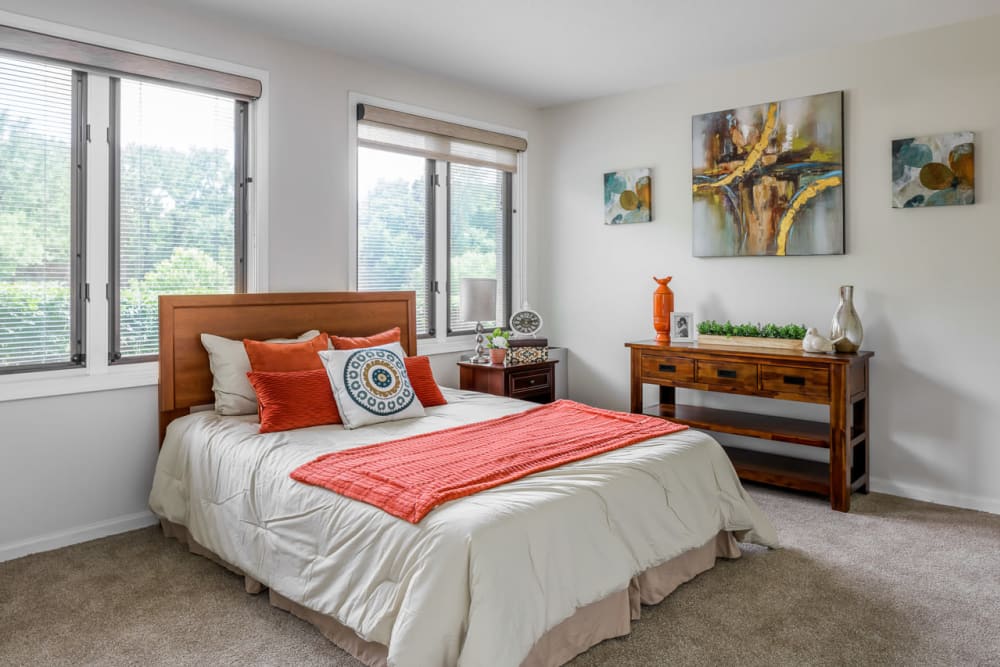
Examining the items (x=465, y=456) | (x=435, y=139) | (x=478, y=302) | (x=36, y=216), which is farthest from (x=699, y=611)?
(x=435, y=139)

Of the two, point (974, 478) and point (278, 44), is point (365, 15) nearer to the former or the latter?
point (278, 44)

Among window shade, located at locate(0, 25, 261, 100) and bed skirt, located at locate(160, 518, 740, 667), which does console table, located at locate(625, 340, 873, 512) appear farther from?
window shade, located at locate(0, 25, 261, 100)

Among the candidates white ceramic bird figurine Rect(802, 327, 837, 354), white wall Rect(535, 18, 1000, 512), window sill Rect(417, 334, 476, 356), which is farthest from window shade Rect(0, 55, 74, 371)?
white ceramic bird figurine Rect(802, 327, 837, 354)

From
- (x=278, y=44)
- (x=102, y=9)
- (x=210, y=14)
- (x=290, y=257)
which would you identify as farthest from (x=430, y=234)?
(x=102, y=9)

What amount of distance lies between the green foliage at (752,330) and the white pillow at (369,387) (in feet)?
6.52

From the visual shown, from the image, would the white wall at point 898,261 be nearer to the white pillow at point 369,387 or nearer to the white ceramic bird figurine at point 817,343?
the white ceramic bird figurine at point 817,343

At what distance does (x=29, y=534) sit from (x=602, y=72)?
4.06 m

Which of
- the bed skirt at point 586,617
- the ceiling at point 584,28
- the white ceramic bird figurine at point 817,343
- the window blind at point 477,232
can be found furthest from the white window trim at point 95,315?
the white ceramic bird figurine at point 817,343

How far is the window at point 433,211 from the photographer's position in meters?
4.36

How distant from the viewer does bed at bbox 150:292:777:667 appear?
1904mm

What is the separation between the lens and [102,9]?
10.4 feet

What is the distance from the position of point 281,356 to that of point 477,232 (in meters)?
2.12

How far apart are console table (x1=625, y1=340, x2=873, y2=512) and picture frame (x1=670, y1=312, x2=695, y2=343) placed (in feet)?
0.40

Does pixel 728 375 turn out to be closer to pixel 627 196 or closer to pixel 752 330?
pixel 752 330
